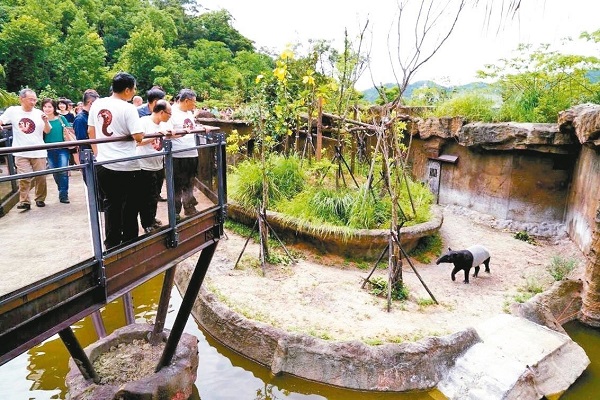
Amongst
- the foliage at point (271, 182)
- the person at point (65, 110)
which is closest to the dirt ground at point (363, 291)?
the foliage at point (271, 182)

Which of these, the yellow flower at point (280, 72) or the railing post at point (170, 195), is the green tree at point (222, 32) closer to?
the yellow flower at point (280, 72)

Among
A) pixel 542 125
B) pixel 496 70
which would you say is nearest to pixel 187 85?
pixel 496 70

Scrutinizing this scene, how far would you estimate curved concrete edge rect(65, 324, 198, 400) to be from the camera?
4.70 metres

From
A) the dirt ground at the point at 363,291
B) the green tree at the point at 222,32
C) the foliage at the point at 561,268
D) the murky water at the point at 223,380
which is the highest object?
the green tree at the point at 222,32

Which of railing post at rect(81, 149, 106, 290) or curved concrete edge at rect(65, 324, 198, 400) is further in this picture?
curved concrete edge at rect(65, 324, 198, 400)

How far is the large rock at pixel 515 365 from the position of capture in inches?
202

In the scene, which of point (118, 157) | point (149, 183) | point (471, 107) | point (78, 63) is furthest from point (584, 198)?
point (78, 63)

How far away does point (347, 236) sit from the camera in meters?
8.34

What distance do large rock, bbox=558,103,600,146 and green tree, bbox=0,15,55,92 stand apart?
83.8 ft

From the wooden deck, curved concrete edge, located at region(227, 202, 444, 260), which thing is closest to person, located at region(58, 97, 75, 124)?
curved concrete edge, located at region(227, 202, 444, 260)

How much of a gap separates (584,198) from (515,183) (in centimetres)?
178

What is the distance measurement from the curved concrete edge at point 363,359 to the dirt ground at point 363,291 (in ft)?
0.87

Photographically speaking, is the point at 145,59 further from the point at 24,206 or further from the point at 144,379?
the point at 24,206

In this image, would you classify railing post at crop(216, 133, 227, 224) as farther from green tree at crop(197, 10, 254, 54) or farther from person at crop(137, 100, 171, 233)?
green tree at crop(197, 10, 254, 54)
